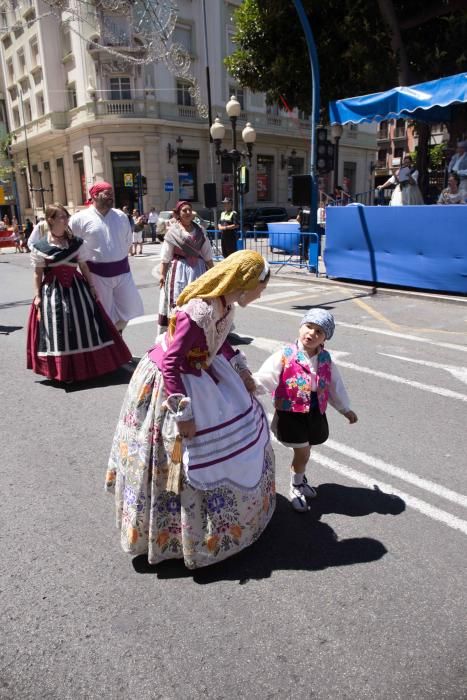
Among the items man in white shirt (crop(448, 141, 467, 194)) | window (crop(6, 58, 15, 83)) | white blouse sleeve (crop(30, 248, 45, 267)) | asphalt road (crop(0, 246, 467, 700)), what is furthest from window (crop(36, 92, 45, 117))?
asphalt road (crop(0, 246, 467, 700))

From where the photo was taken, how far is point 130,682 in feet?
6.81

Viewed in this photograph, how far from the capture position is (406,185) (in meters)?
12.2

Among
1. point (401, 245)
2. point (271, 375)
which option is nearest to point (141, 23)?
point (401, 245)

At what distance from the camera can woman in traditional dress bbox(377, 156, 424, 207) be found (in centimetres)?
1204

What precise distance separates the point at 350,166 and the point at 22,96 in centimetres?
2634

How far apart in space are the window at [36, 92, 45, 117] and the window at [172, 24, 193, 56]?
11.1 m

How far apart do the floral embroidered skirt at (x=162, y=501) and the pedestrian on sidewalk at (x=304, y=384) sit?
16.9 inches

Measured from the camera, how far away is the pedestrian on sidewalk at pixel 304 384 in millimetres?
2949

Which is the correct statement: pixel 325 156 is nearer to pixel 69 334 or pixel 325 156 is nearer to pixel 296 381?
pixel 69 334

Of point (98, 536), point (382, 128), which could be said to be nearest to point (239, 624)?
point (98, 536)

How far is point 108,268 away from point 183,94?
1213 inches

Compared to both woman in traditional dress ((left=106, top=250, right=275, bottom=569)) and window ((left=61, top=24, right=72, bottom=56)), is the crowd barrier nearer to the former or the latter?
woman in traditional dress ((left=106, top=250, right=275, bottom=569))

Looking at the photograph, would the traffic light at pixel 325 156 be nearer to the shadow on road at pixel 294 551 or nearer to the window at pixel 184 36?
the shadow on road at pixel 294 551

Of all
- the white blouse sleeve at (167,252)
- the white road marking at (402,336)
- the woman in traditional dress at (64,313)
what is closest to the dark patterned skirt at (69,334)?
the woman in traditional dress at (64,313)
